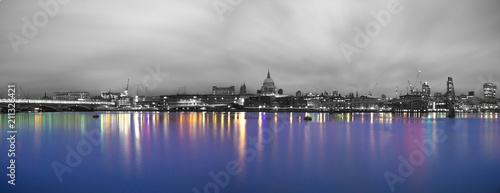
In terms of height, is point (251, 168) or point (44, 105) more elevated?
point (44, 105)

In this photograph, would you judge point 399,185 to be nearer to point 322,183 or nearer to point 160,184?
point 322,183

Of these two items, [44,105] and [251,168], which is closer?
[251,168]

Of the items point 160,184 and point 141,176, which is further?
point 141,176

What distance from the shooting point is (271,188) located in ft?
53.8

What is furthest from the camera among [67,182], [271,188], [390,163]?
[390,163]

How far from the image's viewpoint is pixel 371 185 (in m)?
17.0

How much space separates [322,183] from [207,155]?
35.6 ft

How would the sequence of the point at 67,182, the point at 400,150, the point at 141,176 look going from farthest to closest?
the point at 400,150
the point at 141,176
the point at 67,182

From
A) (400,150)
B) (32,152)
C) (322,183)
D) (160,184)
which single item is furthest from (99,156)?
(400,150)

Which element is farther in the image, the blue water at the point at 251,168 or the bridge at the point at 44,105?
the bridge at the point at 44,105

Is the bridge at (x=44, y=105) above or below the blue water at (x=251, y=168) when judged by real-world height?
above

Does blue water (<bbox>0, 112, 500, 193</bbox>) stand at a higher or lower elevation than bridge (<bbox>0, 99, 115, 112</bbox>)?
lower

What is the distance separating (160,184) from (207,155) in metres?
8.62

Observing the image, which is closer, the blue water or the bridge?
the blue water
